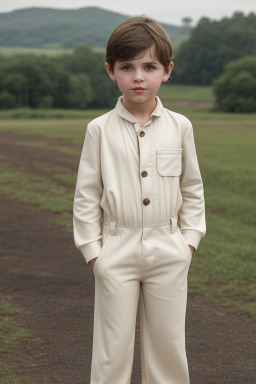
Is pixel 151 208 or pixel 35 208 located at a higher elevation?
pixel 151 208

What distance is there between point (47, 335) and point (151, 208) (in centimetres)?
234

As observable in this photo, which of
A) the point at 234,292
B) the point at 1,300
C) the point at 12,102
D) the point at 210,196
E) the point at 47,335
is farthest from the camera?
the point at 12,102

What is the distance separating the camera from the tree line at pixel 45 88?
69500 mm

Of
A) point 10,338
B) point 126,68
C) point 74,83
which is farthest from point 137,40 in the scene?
point 74,83

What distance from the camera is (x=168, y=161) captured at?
2.82 metres

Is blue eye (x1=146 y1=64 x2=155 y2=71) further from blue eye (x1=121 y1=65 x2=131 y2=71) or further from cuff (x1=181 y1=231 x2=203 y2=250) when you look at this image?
cuff (x1=181 y1=231 x2=203 y2=250)

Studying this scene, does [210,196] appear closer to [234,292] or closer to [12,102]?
[234,292]

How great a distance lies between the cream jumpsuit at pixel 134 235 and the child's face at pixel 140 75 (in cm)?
11

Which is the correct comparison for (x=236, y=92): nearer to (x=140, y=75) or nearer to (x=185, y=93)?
(x=185, y=93)

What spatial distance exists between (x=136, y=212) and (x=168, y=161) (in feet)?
0.87

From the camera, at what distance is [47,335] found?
15.7 feet

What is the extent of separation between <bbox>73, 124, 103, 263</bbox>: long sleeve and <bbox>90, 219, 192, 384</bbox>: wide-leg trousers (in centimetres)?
5

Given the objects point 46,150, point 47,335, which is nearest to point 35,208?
point 47,335

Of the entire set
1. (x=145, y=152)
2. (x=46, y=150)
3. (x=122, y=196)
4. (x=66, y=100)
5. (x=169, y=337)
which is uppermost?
(x=145, y=152)
